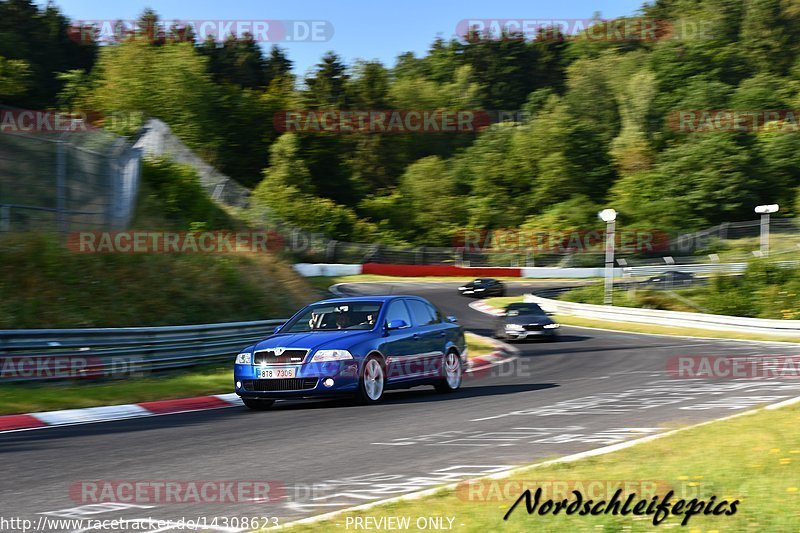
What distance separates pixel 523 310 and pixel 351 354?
18433 millimetres

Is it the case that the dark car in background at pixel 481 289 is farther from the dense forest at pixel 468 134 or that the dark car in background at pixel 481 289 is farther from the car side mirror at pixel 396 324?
the car side mirror at pixel 396 324

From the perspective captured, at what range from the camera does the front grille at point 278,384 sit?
12078 mm

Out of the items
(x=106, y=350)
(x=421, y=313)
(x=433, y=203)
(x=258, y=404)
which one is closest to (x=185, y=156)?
(x=106, y=350)

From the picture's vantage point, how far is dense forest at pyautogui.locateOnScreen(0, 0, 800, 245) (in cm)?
7362

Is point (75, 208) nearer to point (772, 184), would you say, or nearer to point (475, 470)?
point (475, 470)

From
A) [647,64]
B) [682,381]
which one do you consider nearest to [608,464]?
[682,381]

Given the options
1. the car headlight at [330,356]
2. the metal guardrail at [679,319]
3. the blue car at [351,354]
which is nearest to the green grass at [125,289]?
the blue car at [351,354]

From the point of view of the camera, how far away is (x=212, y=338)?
59.3 ft

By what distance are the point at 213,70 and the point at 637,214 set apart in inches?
1950

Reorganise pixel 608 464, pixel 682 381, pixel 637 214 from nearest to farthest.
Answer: pixel 608 464 → pixel 682 381 → pixel 637 214

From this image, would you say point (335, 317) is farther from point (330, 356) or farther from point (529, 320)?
point (529, 320)

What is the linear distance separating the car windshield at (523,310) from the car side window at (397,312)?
15959 millimetres

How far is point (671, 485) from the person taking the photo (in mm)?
6156

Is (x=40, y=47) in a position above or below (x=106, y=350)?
above
